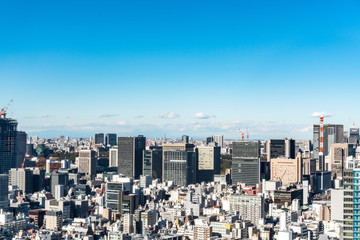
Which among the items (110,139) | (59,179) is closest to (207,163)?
(59,179)

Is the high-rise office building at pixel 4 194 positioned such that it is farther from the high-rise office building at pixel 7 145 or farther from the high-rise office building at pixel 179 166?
the high-rise office building at pixel 179 166

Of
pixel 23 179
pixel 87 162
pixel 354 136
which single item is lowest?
pixel 23 179

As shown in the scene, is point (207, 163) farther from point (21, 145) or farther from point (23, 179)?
point (21, 145)

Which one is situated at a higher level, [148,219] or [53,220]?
Answer: [148,219]

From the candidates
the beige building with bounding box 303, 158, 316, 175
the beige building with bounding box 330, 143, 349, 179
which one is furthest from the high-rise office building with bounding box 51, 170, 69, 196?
the beige building with bounding box 330, 143, 349, 179

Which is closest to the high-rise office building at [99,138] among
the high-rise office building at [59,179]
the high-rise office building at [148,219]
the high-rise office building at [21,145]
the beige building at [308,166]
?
the high-rise office building at [21,145]

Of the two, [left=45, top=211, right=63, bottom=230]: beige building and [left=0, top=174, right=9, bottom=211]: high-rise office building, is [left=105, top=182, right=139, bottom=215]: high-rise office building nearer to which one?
[left=45, top=211, right=63, bottom=230]: beige building
